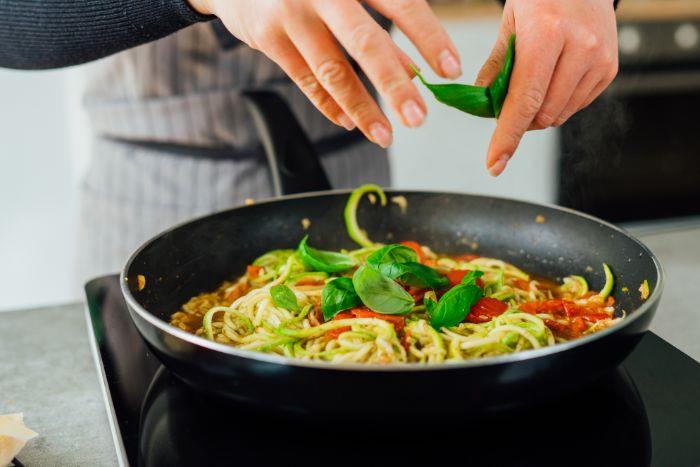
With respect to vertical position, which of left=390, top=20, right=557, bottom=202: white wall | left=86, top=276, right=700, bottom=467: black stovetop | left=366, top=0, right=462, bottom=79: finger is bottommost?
left=390, top=20, right=557, bottom=202: white wall

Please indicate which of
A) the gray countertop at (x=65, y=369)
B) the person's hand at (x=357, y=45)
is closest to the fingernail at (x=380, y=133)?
the person's hand at (x=357, y=45)

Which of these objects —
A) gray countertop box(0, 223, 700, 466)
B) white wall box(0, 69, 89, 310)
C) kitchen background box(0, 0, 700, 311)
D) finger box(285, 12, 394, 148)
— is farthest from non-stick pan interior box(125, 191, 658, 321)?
white wall box(0, 69, 89, 310)

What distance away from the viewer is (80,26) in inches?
55.2

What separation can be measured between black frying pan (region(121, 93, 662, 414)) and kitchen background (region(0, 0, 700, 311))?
167 centimetres

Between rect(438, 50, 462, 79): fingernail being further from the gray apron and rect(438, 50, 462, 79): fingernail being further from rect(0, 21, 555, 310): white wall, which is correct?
rect(0, 21, 555, 310): white wall

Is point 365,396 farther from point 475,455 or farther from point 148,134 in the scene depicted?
point 148,134

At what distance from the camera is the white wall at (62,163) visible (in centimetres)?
327

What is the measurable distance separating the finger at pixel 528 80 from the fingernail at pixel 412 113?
0.29 metres

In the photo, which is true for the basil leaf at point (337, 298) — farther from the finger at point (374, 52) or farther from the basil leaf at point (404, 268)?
the finger at point (374, 52)

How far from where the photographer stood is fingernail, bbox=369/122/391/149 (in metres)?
0.98

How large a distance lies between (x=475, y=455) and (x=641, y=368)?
395 mm

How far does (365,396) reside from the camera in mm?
857

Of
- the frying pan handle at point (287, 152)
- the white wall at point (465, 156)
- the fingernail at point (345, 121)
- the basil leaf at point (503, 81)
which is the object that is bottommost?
the white wall at point (465, 156)

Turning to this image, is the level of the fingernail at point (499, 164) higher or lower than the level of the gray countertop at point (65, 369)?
higher
